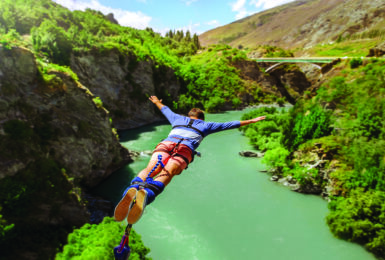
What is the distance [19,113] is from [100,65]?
25.1 metres

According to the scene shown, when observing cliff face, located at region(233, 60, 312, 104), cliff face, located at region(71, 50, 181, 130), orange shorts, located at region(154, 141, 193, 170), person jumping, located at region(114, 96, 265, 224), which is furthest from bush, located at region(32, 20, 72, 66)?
cliff face, located at region(233, 60, 312, 104)

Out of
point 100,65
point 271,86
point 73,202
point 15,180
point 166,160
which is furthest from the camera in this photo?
point 271,86

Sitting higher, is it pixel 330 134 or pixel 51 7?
pixel 51 7

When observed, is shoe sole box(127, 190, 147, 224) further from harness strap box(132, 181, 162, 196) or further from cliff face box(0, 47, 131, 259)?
cliff face box(0, 47, 131, 259)

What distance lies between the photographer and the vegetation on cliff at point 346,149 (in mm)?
13953

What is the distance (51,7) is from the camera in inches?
1577

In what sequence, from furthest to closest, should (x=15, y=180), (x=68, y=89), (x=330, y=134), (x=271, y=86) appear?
(x=271, y=86) → (x=330, y=134) → (x=68, y=89) → (x=15, y=180)

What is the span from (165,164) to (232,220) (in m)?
13.6

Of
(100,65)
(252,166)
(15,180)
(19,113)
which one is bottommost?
(252,166)

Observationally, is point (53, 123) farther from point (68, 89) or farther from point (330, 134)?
point (330, 134)

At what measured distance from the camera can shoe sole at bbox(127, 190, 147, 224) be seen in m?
3.58

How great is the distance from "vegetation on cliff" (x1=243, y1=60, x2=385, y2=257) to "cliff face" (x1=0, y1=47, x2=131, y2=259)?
16.8 m

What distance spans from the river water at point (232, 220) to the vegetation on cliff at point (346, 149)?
4.32 feet

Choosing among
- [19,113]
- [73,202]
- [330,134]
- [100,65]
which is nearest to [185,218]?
[73,202]
